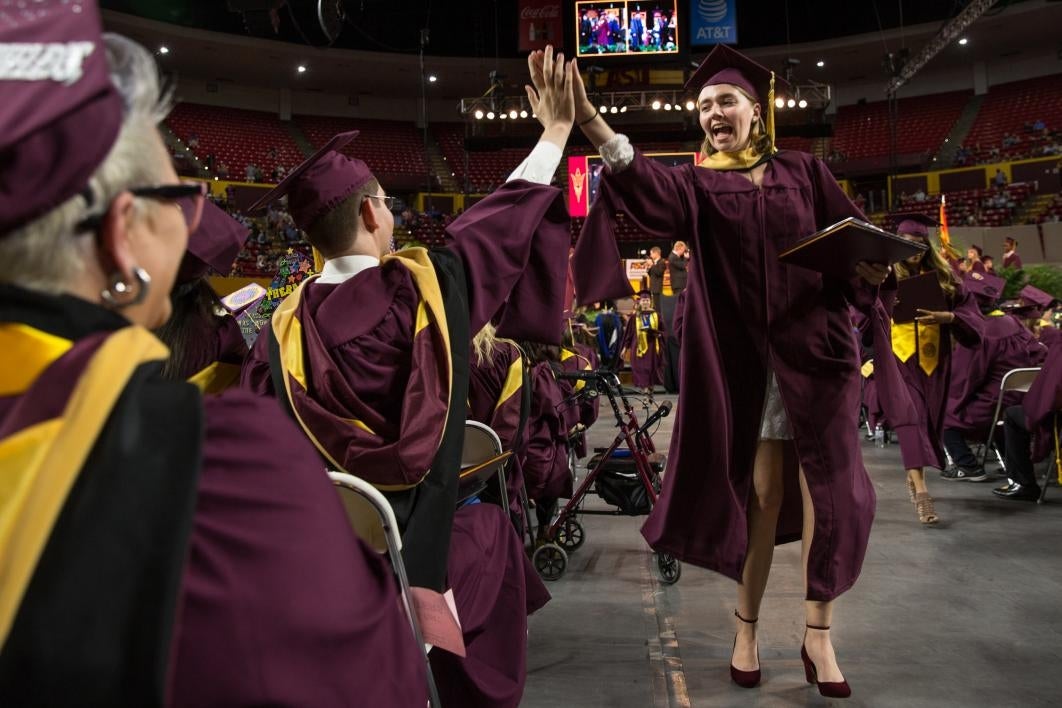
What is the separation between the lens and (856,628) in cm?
340

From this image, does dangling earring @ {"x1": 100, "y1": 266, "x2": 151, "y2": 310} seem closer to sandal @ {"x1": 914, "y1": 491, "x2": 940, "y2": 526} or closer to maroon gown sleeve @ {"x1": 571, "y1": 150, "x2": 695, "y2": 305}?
maroon gown sleeve @ {"x1": 571, "y1": 150, "x2": 695, "y2": 305}

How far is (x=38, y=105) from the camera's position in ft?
2.33

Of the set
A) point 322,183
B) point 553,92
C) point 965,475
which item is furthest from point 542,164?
point 965,475

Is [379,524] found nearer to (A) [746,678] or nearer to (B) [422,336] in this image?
(B) [422,336]

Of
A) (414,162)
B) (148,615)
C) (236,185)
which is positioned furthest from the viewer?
(414,162)

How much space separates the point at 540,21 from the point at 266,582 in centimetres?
2224

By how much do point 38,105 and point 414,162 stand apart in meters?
28.2

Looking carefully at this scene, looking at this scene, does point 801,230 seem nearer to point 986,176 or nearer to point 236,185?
point 236,185

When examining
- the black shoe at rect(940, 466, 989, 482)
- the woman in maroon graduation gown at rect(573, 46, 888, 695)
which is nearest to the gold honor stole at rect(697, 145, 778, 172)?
the woman in maroon graduation gown at rect(573, 46, 888, 695)

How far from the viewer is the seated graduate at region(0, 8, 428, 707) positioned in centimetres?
69

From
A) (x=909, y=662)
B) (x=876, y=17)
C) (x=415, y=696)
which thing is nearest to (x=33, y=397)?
(x=415, y=696)

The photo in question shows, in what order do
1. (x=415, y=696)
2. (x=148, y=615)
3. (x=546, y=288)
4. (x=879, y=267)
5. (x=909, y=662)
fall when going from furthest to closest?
(x=909, y=662), (x=879, y=267), (x=546, y=288), (x=415, y=696), (x=148, y=615)

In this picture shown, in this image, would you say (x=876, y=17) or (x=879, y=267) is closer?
(x=879, y=267)

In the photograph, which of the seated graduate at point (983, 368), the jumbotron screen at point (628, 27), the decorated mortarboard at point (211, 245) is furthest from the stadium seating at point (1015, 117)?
the decorated mortarboard at point (211, 245)
